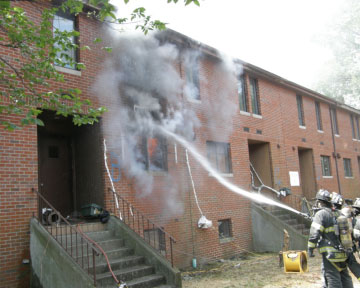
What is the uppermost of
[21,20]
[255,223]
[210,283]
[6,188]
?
[21,20]

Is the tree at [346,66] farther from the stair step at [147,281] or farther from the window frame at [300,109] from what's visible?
the stair step at [147,281]

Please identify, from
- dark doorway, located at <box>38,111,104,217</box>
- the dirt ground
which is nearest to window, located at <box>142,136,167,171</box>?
dark doorway, located at <box>38,111,104,217</box>

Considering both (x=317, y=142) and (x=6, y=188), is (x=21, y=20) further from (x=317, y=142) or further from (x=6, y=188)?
(x=317, y=142)

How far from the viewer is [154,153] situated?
31.1 feet

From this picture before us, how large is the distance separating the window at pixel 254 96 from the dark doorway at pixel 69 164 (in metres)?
6.93

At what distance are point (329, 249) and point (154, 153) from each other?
521cm

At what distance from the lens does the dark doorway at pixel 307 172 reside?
15.9 m

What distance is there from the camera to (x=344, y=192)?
59.6ft

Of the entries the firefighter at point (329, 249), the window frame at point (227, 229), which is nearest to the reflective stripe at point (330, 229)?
the firefighter at point (329, 249)

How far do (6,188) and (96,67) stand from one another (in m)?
Answer: 3.47

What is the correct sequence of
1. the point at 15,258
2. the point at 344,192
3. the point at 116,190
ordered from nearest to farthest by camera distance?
the point at 15,258, the point at 116,190, the point at 344,192

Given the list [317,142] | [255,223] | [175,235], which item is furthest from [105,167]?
[317,142]

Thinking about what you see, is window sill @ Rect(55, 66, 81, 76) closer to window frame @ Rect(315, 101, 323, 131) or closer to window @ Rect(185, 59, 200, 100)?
window @ Rect(185, 59, 200, 100)

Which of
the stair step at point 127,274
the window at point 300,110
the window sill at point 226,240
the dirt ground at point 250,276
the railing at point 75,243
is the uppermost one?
the window at point 300,110
